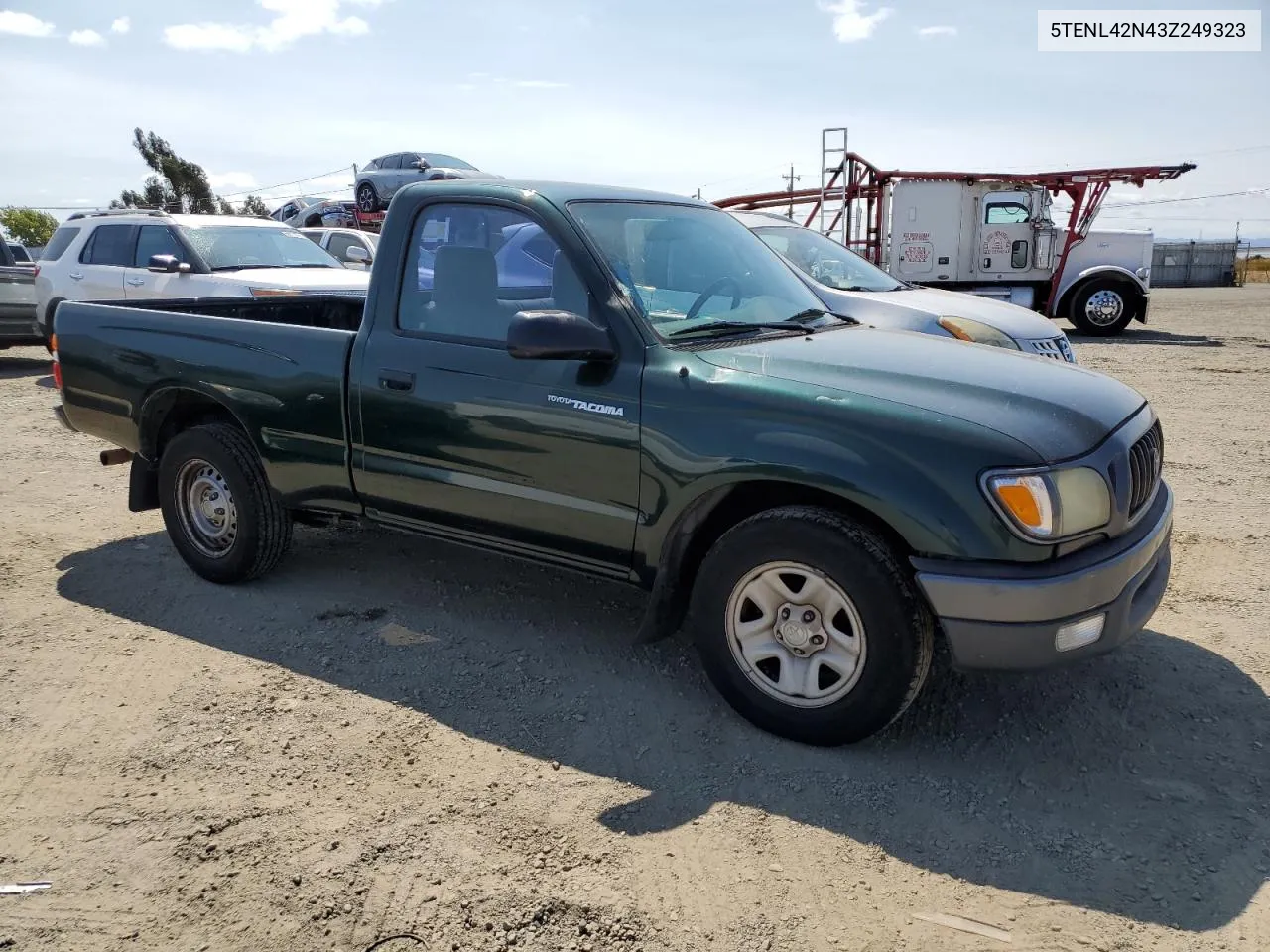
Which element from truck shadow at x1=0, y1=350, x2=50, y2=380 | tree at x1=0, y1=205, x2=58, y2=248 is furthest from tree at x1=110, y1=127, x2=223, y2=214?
truck shadow at x1=0, y1=350, x2=50, y2=380

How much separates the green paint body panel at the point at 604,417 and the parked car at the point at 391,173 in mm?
17898

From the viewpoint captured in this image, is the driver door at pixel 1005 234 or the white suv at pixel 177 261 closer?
the white suv at pixel 177 261

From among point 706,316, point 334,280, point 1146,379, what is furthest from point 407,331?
point 1146,379

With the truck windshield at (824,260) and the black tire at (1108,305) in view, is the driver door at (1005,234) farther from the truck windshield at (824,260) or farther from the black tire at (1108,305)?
the truck windshield at (824,260)

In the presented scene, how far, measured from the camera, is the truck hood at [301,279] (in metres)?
9.25

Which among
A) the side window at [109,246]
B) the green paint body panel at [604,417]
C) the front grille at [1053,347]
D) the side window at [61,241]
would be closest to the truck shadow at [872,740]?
the green paint body panel at [604,417]

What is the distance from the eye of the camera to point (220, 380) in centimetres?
457

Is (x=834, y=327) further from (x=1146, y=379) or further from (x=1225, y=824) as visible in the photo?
(x=1146, y=379)

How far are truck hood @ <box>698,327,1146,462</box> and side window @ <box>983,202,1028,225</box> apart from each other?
1470 cm

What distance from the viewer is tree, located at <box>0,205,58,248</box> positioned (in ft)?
205

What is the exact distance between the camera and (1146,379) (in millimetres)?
11672

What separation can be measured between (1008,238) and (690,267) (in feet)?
49.9

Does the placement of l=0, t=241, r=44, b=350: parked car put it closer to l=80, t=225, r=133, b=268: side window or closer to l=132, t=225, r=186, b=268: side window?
l=80, t=225, r=133, b=268: side window

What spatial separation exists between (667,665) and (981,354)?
1.74 m
